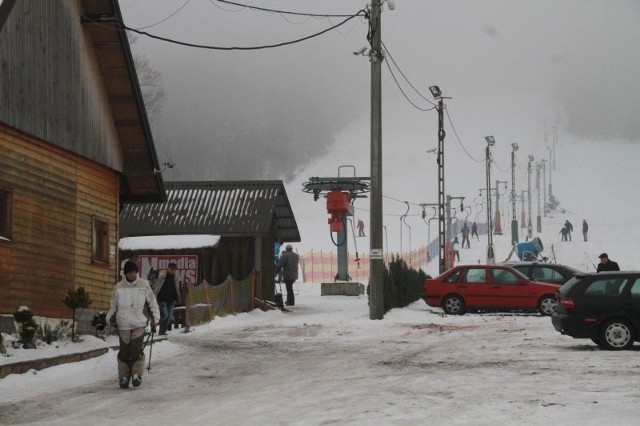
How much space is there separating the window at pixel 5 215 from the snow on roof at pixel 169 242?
1607cm

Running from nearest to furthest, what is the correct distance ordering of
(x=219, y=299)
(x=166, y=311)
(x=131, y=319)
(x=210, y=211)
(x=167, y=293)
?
(x=131, y=319) < (x=167, y=293) < (x=166, y=311) < (x=219, y=299) < (x=210, y=211)

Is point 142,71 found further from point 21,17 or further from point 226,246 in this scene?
point 21,17

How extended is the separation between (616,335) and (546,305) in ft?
37.2

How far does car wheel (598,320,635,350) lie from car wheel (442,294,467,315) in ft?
38.6

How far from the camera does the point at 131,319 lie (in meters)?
13.7

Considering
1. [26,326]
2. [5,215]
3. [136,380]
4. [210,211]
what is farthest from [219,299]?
[136,380]

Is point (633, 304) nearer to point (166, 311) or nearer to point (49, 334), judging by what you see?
point (49, 334)

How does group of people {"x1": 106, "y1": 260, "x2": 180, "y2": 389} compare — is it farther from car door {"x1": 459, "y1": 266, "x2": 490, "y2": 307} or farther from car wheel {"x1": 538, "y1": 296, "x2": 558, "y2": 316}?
car wheel {"x1": 538, "y1": 296, "x2": 558, "y2": 316}

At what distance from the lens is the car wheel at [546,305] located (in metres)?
28.4

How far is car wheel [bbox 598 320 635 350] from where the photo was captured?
17203 mm

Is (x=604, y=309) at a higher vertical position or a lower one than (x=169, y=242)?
lower

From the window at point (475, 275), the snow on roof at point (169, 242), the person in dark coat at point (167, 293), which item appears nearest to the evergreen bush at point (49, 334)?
the person in dark coat at point (167, 293)

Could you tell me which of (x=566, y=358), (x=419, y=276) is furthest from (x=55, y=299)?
(x=419, y=276)

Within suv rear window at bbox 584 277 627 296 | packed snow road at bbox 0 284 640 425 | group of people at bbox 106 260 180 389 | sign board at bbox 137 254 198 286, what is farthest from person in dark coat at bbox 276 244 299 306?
group of people at bbox 106 260 180 389
